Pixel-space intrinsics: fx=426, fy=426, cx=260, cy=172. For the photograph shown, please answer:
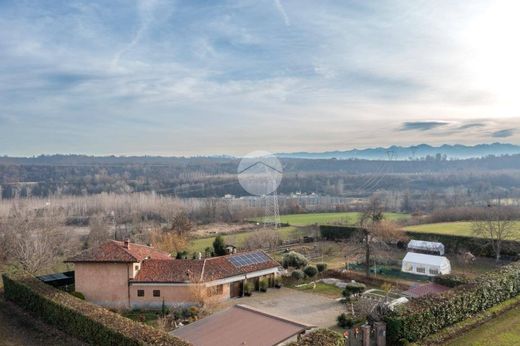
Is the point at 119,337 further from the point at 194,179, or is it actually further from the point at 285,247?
the point at 194,179

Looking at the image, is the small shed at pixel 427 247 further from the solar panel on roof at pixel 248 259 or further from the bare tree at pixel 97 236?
the bare tree at pixel 97 236

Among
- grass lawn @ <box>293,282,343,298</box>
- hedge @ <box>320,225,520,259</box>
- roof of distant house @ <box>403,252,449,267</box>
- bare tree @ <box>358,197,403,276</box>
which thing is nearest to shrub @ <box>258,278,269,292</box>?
grass lawn @ <box>293,282,343,298</box>

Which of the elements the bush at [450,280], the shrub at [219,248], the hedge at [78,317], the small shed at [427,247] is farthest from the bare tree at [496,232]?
the hedge at [78,317]

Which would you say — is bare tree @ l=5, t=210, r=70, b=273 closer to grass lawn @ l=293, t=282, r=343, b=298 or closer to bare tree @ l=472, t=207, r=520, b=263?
grass lawn @ l=293, t=282, r=343, b=298

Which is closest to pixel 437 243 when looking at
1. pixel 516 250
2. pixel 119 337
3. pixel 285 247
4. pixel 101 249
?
pixel 516 250

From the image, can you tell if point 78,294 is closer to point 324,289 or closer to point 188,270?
point 188,270

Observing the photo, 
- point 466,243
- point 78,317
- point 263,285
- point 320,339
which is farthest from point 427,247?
point 78,317
